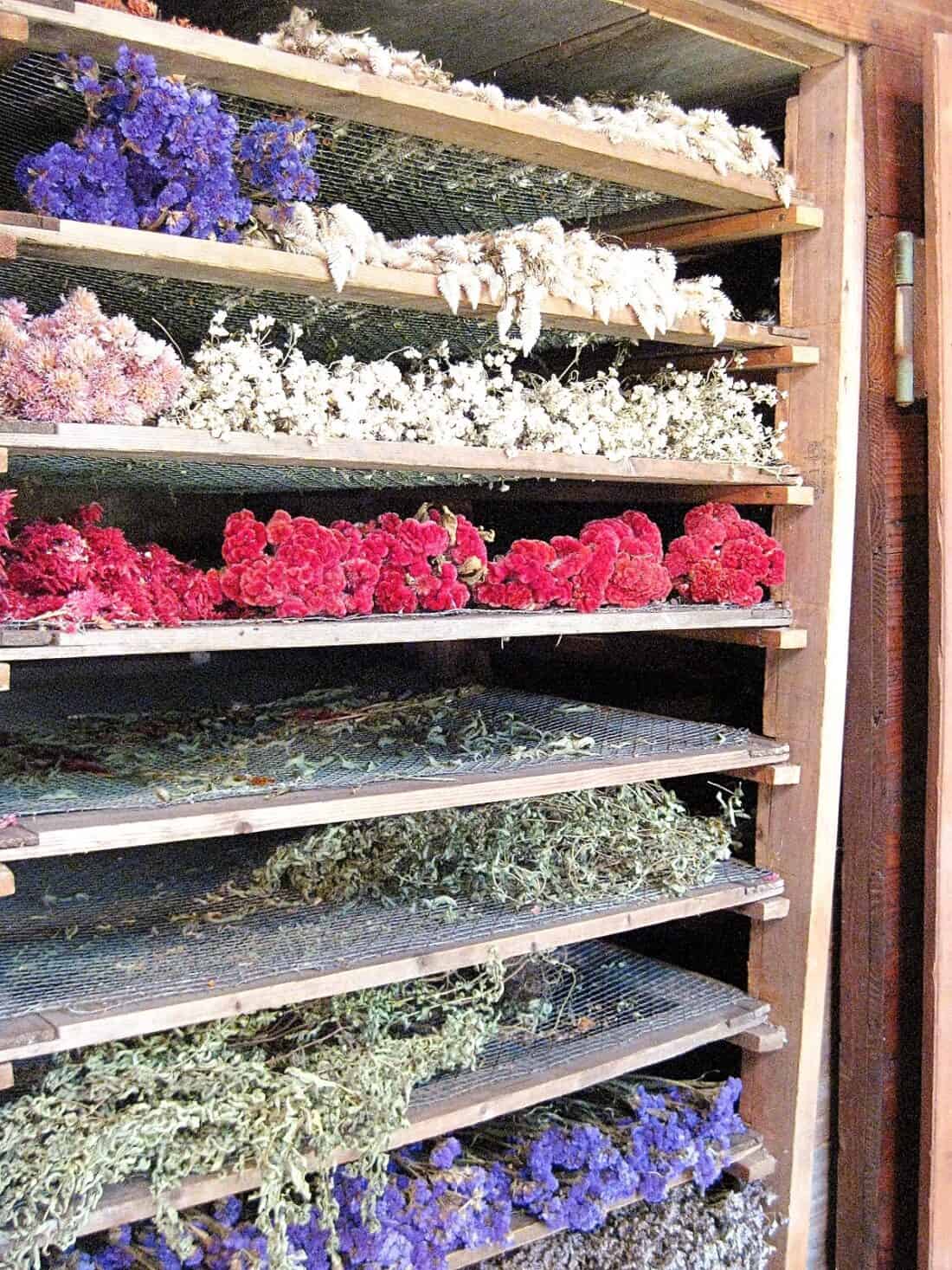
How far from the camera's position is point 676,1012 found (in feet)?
9.12

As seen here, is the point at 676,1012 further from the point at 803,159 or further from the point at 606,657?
the point at 803,159

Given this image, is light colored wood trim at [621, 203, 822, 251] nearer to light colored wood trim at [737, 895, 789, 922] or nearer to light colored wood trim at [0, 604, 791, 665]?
light colored wood trim at [0, 604, 791, 665]

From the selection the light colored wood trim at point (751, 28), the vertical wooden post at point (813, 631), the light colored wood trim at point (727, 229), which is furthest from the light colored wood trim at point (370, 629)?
the light colored wood trim at point (751, 28)

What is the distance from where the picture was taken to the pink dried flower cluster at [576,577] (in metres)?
2.48

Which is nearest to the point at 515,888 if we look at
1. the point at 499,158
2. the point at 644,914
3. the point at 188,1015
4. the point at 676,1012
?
the point at 644,914

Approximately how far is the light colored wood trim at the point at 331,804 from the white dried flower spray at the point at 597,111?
112 cm

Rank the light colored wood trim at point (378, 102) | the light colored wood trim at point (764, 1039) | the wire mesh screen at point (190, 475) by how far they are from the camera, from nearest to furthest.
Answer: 1. the light colored wood trim at point (378, 102)
2. the wire mesh screen at point (190, 475)
3. the light colored wood trim at point (764, 1039)

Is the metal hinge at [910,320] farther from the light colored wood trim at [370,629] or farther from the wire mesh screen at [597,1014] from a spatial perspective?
the wire mesh screen at [597,1014]

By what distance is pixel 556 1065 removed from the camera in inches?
98.7

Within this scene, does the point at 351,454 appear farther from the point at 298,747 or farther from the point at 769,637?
the point at 769,637

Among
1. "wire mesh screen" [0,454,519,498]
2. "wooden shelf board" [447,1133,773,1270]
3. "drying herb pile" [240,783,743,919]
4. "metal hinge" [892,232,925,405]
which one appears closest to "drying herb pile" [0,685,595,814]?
"drying herb pile" [240,783,743,919]

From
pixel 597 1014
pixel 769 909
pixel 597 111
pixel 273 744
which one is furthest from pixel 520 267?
pixel 597 1014

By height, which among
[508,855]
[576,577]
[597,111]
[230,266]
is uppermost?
[597,111]

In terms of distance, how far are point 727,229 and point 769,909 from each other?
1.42m
